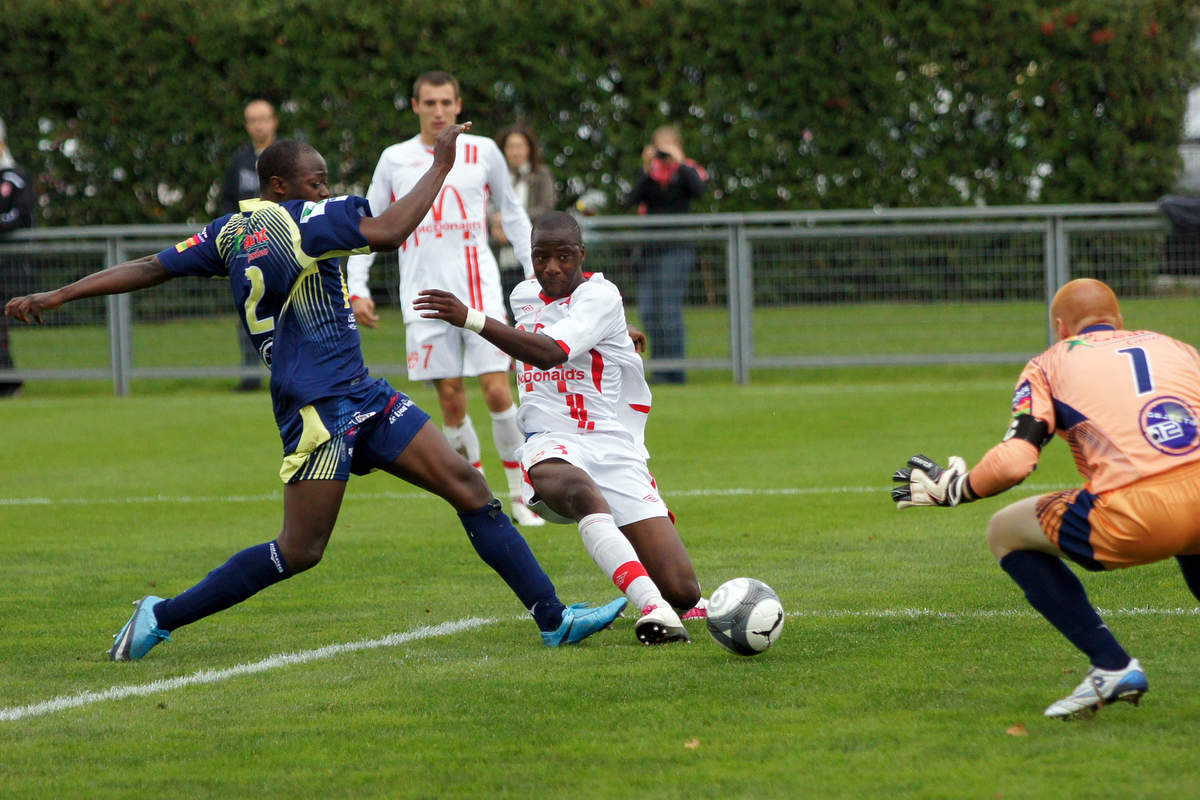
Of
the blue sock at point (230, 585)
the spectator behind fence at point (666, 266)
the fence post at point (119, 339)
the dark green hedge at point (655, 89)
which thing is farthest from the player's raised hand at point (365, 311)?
the dark green hedge at point (655, 89)

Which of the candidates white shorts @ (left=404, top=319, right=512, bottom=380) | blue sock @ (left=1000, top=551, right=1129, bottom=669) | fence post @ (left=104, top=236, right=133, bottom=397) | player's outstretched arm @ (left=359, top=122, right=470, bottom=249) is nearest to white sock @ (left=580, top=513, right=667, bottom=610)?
player's outstretched arm @ (left=359, top=122, right=470, bottom=249)

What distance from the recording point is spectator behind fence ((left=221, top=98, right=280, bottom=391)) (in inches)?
535

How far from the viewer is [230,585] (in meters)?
5.83

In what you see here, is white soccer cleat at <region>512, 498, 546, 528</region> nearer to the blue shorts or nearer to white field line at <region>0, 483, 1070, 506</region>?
white field line at <region>0, 483, 1070, 506</region>

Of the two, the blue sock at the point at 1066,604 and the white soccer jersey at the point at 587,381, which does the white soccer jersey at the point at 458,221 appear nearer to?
the white soccer jersey at the point at 587,381

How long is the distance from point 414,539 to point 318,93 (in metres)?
12.8

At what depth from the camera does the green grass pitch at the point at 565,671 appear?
4203 mm

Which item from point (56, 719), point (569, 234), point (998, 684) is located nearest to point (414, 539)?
point (569, 234)

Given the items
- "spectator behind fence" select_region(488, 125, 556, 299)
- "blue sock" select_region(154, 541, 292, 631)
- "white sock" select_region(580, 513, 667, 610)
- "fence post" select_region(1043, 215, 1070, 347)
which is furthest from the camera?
"fence post" select_region(1043, 215, 1070, 347)

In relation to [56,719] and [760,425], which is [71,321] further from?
[56,719]

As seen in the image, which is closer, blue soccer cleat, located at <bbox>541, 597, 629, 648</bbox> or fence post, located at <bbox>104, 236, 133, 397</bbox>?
blue soccer cleat, located at <bbox>541, 597, 629, 648</bbox>

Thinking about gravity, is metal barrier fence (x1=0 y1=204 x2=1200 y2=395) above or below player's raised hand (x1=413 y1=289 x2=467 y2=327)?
below

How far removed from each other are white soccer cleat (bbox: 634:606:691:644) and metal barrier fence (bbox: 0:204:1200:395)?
10.0m

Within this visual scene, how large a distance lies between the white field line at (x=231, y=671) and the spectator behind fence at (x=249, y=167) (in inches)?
290
